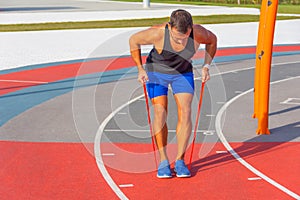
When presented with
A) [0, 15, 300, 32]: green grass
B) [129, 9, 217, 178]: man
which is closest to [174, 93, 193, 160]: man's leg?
[129, 9, 217, 178]: man

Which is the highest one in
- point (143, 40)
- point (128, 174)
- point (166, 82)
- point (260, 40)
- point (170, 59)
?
point (143, 40)

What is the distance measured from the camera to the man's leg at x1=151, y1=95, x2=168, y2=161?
7777 mm

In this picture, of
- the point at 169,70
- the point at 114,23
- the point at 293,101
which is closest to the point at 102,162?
the point at 169,70

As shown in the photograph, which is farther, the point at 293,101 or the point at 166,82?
the point at 293,101

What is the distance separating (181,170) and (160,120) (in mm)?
647

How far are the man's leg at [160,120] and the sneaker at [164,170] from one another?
0.32ft

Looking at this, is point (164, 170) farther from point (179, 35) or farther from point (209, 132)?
point (209, 132)

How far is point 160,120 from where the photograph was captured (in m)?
7.86

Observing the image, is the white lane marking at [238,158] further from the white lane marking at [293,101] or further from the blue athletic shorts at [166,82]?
the blue athletic shorts at [166,82]

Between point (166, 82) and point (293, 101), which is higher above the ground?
point (166, 82)

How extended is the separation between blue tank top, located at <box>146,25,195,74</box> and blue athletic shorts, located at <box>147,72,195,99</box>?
0.05 meters

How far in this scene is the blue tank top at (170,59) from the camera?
7.44 metres

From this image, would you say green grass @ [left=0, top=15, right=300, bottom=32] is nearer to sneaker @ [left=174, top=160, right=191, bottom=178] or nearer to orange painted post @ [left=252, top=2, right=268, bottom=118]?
orange painted post @ [left=252, top=2, right=268, bottom=118]

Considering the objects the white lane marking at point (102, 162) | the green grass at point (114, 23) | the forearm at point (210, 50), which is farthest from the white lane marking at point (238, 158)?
the green grass at point (114, 23)
